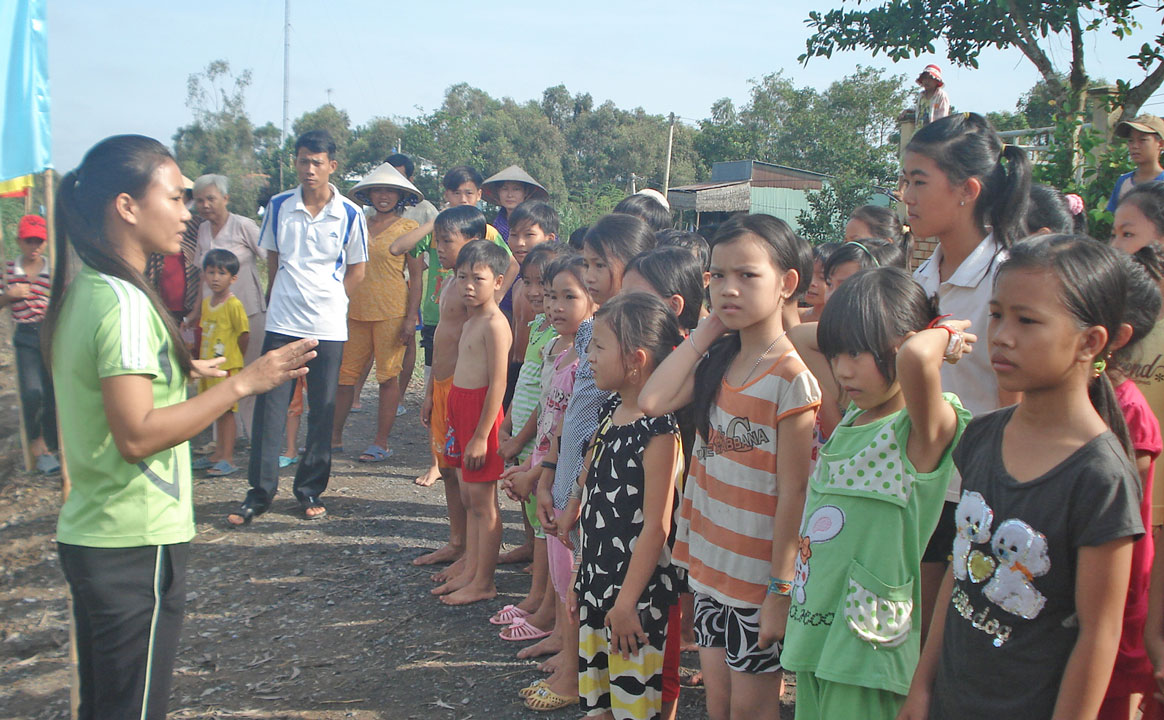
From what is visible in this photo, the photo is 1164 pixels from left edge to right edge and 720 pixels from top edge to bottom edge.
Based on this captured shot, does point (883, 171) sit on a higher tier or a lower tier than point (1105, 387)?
higher

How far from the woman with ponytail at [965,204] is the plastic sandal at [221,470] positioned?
4908 millimetres

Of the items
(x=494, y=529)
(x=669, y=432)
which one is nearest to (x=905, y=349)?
(x=669, y=432)

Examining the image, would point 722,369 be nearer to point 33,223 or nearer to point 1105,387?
point 1105,387

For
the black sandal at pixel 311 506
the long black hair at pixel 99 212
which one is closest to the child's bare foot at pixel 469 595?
the black sandal at pixel 311 506

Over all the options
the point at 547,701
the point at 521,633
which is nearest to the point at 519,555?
the point at 521,633

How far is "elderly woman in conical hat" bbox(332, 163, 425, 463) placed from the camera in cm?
630

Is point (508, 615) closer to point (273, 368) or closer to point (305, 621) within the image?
point (305, 621)

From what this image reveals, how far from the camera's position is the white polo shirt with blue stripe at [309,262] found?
5207mm

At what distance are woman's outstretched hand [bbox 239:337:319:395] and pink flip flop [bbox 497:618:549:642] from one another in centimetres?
174

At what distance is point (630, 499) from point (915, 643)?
3.17 feet

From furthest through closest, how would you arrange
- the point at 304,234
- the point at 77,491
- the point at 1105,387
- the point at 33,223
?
the point at 33,223, the point at 304,234, the point at 77,491, the point at 1105,387

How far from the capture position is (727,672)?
248 centimetres

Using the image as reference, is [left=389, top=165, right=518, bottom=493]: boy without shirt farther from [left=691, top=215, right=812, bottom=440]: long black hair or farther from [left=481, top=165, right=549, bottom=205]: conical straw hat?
[left=691, top=215, right=812, bottom=440]: long black hair

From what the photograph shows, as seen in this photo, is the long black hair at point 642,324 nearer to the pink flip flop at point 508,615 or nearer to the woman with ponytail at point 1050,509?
the woman with ponytail at point 1050,509
